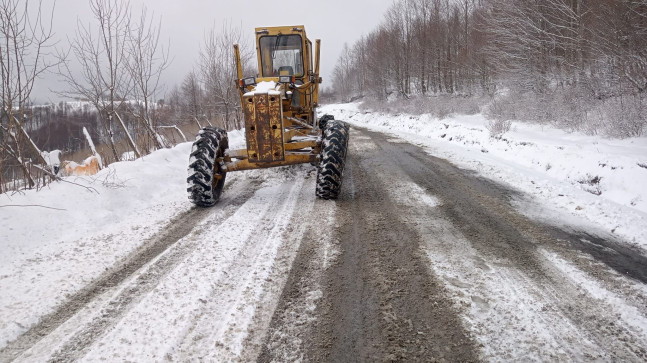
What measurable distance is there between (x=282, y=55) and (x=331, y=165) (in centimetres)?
367

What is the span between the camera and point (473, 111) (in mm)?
16938

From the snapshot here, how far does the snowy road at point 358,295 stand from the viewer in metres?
2.08

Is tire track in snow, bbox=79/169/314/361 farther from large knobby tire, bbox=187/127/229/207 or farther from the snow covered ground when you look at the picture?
the snow covered ground

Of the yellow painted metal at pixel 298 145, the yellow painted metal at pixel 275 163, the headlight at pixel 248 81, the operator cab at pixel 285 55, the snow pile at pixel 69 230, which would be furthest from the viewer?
the operator cab at pixel 285 55

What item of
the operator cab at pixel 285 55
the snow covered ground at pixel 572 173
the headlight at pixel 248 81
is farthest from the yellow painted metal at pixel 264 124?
the snow covered ground at pixel 572 173

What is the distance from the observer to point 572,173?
5938mm

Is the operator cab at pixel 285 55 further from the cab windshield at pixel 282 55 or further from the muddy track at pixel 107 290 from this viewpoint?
the muddy track at pixel 107 290

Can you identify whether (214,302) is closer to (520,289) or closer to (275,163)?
(520,289)

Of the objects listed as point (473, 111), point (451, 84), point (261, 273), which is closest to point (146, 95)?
point (261, 273)

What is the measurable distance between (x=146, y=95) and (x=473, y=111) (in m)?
14.4

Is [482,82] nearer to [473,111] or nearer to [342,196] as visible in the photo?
[473,111]

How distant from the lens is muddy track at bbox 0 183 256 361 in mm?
2123

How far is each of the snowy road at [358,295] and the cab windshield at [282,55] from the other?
4042 mm

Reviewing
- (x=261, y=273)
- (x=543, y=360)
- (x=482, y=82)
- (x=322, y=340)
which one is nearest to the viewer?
(x=543, y=360)
